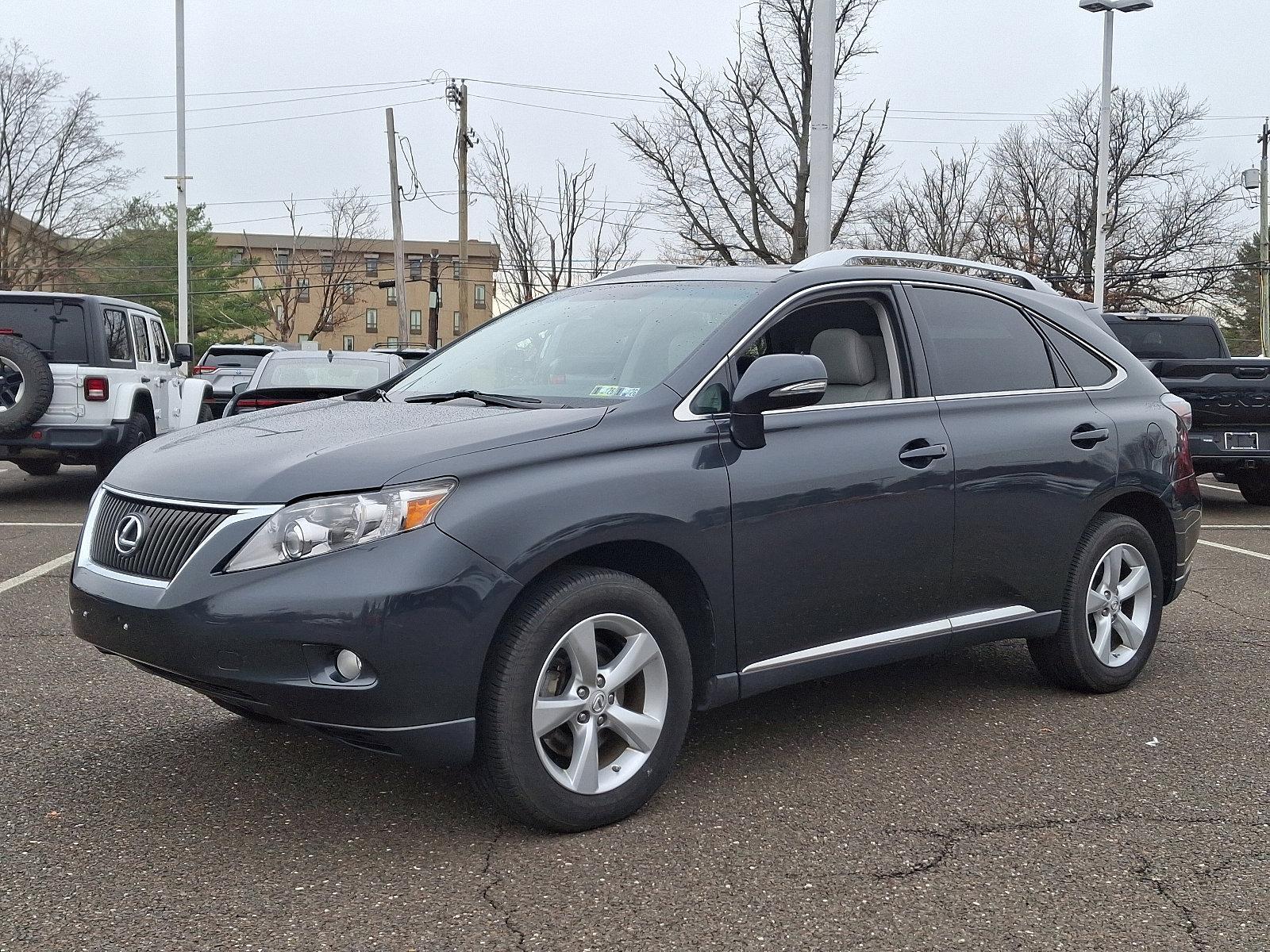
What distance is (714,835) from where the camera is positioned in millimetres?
3678

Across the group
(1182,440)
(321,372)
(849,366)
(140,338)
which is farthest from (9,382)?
(1182,440)

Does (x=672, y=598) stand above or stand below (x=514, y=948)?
above

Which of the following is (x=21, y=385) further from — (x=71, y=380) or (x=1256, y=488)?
(x=1256, y=488)

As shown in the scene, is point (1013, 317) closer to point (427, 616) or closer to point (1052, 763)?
point (1052, 763)

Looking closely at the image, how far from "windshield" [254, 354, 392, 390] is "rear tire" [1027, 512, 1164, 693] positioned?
8726 millimetres

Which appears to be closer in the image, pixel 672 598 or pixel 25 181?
pixel 672 598

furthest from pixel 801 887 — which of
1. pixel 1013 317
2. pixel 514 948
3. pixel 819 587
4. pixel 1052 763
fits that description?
pixel 1013 317

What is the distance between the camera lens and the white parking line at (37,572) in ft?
24.6

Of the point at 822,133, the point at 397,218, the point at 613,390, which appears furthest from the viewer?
the point at 397,218

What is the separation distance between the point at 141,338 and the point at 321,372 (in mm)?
1824

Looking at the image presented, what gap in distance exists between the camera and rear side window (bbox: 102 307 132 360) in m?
11.9

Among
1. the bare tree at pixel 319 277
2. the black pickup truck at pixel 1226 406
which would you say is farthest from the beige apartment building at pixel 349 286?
the black pickup truck at pixel 1226 406

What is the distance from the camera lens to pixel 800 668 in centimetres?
418

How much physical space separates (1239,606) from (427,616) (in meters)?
5.71
